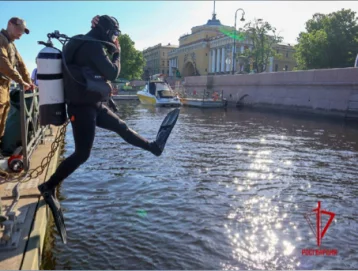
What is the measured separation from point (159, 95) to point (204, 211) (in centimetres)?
2800

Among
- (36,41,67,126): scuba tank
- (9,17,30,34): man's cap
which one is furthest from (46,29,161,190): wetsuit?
(9,17,30,34): man's cap

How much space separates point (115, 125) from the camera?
381 cm

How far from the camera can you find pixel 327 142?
11625 millimetres

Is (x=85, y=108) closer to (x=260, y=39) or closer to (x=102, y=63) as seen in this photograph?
(x=102, y=63)

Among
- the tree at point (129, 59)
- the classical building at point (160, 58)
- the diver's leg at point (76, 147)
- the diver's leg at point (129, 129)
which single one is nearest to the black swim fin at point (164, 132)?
the diver's leg at point (129, 129)

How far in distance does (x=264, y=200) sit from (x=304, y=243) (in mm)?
1382

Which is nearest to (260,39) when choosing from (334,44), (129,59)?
(334,44)

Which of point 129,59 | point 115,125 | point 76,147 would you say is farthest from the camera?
point 129,59

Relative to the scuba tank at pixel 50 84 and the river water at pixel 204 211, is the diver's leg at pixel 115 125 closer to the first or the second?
the scuba tank at pixel 50 84

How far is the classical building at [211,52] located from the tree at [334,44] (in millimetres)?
30510

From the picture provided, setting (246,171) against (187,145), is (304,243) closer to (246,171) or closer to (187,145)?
(246,171)

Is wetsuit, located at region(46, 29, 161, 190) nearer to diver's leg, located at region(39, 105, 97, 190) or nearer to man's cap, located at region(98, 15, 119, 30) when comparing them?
diver's leg, located at region(39, 105, 97, 190)

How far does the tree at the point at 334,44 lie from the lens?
145ft

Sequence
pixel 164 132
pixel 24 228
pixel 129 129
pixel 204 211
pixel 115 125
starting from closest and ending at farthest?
pixel 24 228 < pixel 115 125 < pixel 129 129 < pixel 164 132 < pixel 204 211
